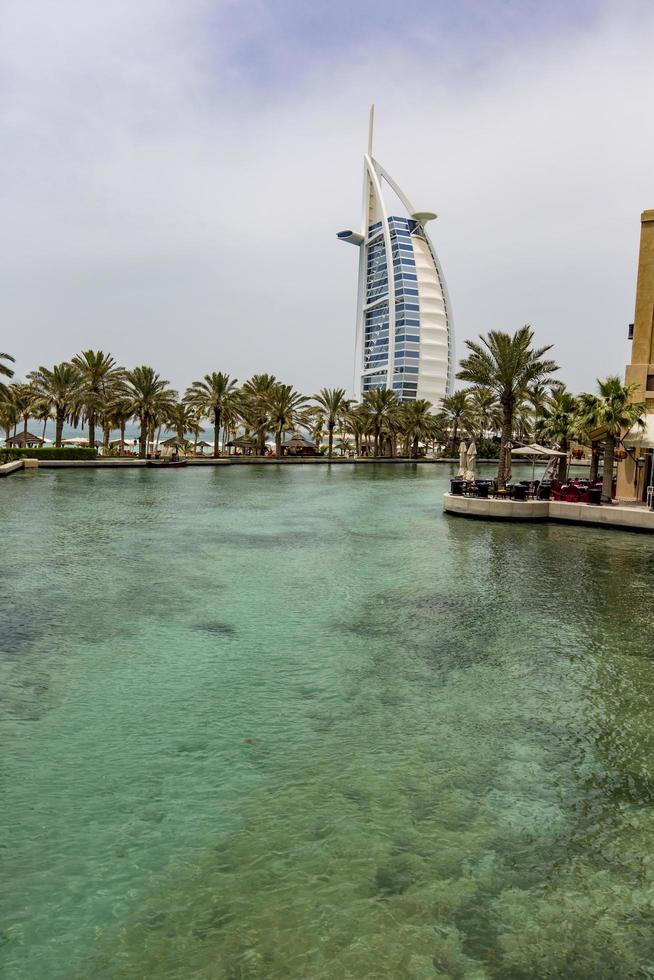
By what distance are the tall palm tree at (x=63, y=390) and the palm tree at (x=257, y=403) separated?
55.7 feet

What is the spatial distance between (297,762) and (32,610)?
25.2 feet

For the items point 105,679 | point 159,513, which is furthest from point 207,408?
point 105,679

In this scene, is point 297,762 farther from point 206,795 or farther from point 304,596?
point 304,596

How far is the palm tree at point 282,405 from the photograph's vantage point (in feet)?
240

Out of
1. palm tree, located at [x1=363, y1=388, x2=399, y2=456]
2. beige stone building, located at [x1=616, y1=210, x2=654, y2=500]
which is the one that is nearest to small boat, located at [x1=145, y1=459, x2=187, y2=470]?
palm tree, located at [x1=363, y1=388, x2=399, y2=456]

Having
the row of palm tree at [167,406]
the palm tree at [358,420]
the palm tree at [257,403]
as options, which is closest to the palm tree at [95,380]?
the row of palm tree at [167,406]

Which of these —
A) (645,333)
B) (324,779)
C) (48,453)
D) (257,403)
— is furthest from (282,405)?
(324,779)

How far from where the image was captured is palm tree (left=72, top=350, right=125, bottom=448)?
59.9m

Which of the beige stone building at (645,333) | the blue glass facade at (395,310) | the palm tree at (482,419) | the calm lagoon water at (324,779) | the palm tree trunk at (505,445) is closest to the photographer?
the calm lagoon water at (324,779)

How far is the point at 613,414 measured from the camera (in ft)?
84.8

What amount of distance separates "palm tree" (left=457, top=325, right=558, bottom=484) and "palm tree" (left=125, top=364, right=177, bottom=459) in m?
35.0

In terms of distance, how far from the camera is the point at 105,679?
912cm

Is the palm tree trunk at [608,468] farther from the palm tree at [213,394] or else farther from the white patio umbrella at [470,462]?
the palm tree at [213,394]

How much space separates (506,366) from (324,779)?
30306 millimetres
